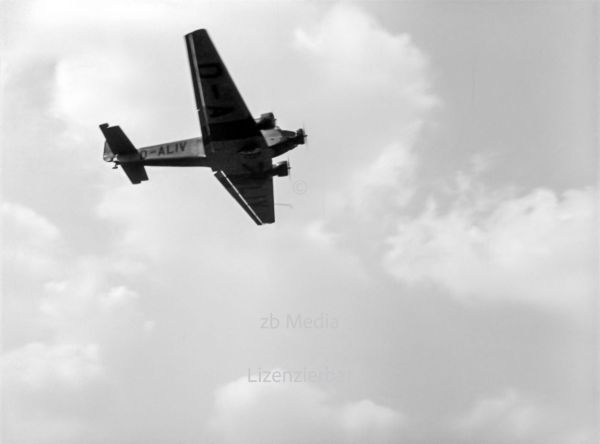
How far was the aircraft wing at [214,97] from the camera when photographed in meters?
29.4

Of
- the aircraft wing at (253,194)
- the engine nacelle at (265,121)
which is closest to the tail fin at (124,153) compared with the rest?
the aircraft wing at (253,194)

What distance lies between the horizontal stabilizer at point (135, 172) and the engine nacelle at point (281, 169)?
709cm

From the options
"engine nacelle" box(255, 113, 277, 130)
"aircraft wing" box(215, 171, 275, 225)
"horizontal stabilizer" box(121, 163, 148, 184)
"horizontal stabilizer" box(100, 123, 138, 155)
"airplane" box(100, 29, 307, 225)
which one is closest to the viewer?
"airplane" box(100, 29, 307, 225)

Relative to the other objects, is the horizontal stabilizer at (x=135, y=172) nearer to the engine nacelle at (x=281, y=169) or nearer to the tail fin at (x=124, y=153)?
the tail fin at (x=124, y=153)

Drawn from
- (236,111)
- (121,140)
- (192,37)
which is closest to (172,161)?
(121,140)

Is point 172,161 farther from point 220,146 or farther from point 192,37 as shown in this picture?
point 192,37

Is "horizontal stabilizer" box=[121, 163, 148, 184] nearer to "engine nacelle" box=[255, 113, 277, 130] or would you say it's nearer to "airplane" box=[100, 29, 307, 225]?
"airplane" box=[100, 29, 307, 225]

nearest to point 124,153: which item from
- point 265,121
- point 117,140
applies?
point 117,140

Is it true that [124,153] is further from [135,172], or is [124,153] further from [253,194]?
[253,194]

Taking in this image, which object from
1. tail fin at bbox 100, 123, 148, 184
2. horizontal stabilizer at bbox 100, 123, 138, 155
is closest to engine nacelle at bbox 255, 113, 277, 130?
tail fin at bbox 100, 123, 148, 184

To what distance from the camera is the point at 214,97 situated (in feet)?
103

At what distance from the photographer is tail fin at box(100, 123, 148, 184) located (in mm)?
34562

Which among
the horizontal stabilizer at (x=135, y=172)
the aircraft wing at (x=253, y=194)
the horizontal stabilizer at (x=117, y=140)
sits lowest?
the horizontal stabilizer at (x=135, y=172)

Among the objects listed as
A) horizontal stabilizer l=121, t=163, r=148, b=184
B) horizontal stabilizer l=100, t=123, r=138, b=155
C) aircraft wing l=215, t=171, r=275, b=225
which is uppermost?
horizontal stabilizer l=100, t=123, r=138, b=155
